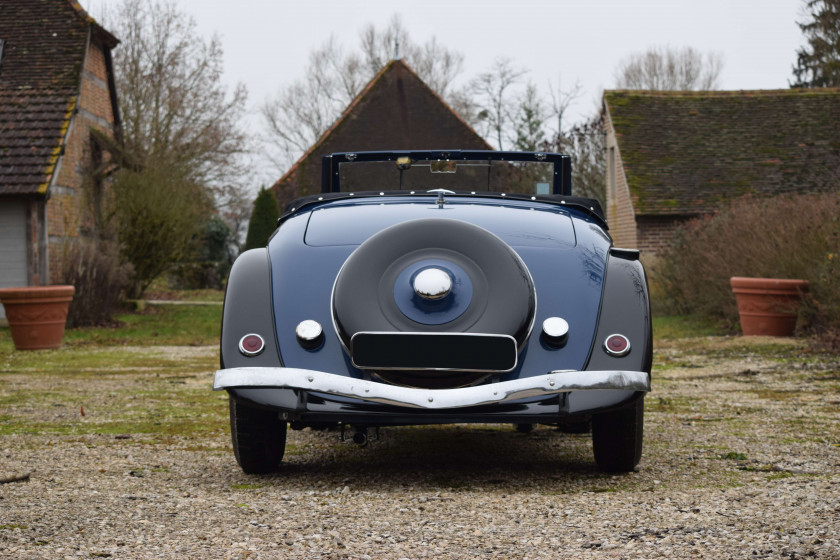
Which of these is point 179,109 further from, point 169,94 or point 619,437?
point 619,437

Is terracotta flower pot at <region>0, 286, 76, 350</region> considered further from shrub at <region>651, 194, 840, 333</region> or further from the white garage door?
shrub at <region>651, 194, 840, 333</region>

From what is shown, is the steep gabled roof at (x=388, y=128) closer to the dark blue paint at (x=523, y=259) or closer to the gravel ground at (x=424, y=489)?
the gravel ground at (x=424, y=489)

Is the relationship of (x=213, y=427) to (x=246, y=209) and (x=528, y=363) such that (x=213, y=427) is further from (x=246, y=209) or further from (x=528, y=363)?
(x=246, y=209)

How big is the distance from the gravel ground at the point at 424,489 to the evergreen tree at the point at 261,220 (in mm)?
23579

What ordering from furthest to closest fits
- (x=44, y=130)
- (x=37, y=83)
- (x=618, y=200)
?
(x=618, y=200)
(x=37, y=83)
(x=44, y=130)

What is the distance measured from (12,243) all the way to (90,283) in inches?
86.7

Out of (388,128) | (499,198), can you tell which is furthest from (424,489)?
(388,128)

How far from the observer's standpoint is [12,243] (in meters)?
20.7

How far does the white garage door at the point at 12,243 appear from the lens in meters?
20.6

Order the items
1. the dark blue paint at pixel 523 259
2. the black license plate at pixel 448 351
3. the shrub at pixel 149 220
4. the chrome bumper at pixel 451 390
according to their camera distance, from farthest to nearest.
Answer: the shrub at pixel 149 220
the dark blue paint at pixel 523 259
the black license plate at pixel 448 351
the chrome bumper at pixel 451 390

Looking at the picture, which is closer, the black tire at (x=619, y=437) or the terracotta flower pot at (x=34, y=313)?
the black tire at (x=619, y=437)

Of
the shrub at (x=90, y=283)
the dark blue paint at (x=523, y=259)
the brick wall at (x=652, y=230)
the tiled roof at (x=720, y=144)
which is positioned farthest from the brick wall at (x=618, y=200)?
the dark blue paint at (x=523, y=259)

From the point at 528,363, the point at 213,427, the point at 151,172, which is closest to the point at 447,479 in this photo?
the point at 528,363

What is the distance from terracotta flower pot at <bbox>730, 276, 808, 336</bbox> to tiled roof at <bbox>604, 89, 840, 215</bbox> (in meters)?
13.9
